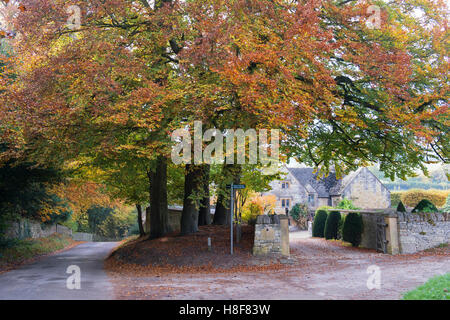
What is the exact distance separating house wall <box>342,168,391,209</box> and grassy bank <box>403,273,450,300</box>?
147ft

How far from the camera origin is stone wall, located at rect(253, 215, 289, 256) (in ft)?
52.3

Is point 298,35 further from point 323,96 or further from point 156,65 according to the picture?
point 156,65

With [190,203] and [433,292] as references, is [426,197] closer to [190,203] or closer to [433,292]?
[190,203]

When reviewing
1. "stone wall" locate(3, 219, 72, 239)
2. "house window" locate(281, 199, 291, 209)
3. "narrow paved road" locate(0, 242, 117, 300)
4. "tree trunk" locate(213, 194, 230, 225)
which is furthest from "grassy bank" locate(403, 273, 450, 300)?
"house window" locate(281, 199, 291, 209)

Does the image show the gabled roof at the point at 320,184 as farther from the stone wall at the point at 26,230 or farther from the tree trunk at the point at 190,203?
the tree trunk at the point at 190,203

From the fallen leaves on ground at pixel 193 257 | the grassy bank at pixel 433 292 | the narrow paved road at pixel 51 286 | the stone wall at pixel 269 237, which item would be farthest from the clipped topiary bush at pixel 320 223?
the grassy bank at pixel 433 292

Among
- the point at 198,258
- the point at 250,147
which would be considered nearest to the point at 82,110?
the point at 250,147

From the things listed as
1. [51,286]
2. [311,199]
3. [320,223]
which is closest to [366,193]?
[311,199]

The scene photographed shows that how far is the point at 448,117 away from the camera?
14.5 meters

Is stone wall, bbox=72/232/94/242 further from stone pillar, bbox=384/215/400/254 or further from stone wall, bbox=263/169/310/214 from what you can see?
stone pillar, bbox=384/215/400/254

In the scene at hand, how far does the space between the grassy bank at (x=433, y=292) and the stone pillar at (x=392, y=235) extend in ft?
27.8

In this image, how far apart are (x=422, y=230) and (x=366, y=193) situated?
117 ft

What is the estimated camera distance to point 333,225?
26.0 m
